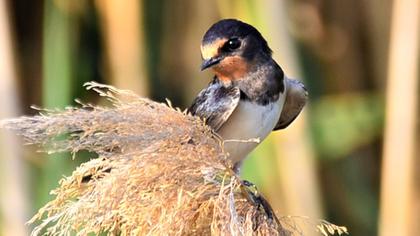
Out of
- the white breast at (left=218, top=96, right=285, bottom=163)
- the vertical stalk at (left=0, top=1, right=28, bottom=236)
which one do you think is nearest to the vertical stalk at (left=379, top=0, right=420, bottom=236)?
the white breast at (left=218, top=96, right=285, bottom=163)

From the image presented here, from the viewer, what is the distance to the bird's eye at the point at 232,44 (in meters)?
1.75

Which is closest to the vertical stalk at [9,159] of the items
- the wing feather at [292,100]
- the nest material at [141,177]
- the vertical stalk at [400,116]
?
the wing feather at [292,100]

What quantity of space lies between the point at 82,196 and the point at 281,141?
4.84 feet

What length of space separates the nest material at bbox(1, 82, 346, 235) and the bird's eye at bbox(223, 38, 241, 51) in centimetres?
64

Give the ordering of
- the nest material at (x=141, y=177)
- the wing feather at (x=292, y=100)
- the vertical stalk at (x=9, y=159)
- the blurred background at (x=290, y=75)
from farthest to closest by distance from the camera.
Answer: the blurred background at (x=290, y=75)
the vertical stalk at (x=9, y=159)
the wing feather at (x=292, y=100)
the nest material at (x=141, y=177)

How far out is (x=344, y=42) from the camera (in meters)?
3.07

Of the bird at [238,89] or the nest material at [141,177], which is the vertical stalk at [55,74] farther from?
the nest material at [141,177]

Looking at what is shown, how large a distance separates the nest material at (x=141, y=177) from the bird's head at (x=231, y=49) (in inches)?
22.3

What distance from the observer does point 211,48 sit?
170cm

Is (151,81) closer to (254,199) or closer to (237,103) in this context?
(237,103)

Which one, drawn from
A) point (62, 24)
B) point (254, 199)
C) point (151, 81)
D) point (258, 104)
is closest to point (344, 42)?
point (151, 81)

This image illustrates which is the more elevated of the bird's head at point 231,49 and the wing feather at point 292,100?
the bird's head at point 231,49

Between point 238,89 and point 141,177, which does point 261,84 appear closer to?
point 238,89

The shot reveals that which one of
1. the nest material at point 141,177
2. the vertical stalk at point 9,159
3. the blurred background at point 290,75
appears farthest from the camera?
the blurred background at point 290,75
